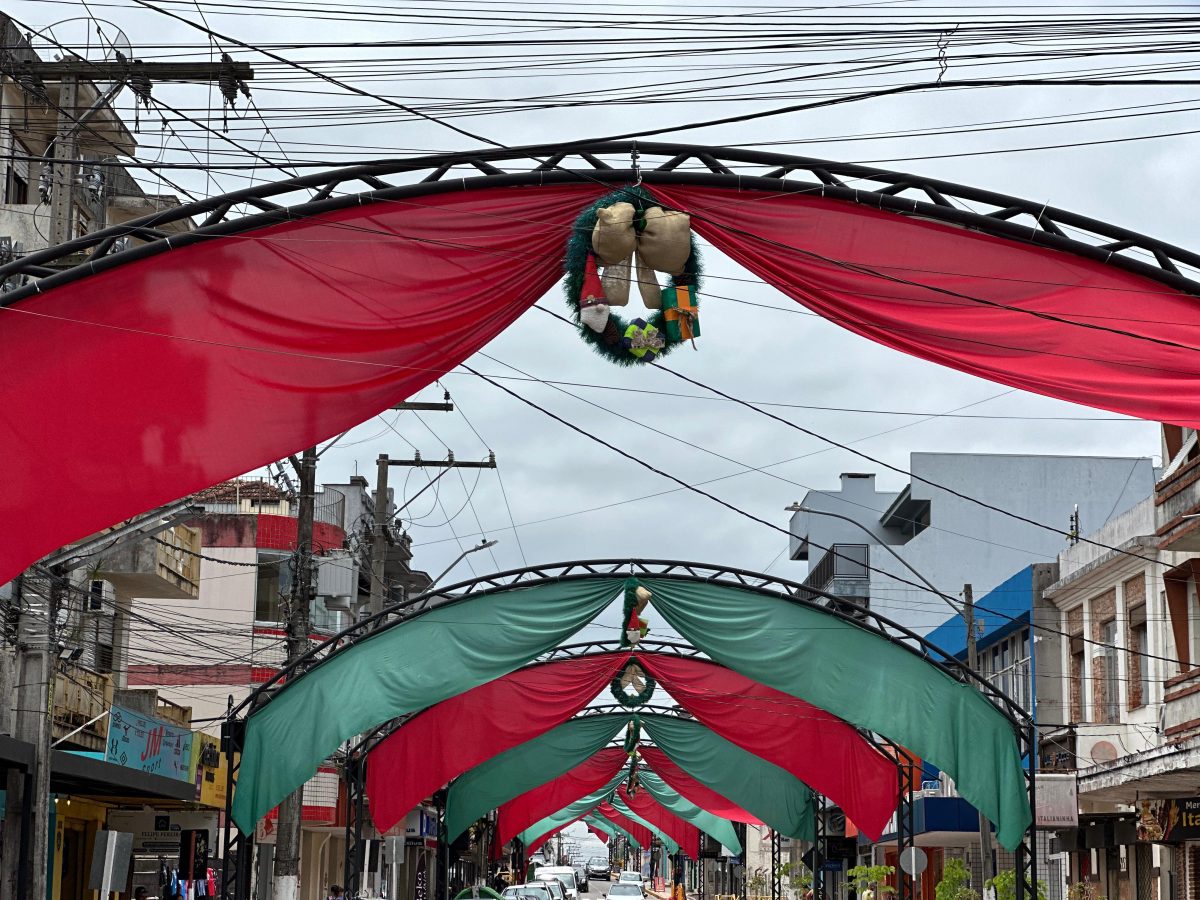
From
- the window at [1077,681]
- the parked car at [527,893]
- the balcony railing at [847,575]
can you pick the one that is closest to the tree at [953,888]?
the window at [1077,681]

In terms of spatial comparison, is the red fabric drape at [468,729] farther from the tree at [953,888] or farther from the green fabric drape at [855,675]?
the tree at [953,888]

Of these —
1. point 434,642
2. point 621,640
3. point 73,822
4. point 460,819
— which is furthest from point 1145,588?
point 73,822

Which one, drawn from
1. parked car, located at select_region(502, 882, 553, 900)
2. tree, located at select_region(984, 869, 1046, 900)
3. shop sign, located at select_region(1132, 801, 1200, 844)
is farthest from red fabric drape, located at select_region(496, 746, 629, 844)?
shop sign, located at select_region(1132, 801, 1200, 844)

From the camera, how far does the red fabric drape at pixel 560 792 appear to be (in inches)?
1887

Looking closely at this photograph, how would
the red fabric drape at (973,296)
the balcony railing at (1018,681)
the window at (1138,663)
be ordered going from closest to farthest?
the red fabric drape at (973,296)
the window at (1138,663)
the balcony railing at (1018,681)

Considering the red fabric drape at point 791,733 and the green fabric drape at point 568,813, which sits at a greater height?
the red fabric drape at point 791,733

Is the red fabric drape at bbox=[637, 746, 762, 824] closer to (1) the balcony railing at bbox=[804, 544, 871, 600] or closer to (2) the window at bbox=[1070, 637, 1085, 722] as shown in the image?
(2) the window at bbox=[1070, 637, 1085, 722]

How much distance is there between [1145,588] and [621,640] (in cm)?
943

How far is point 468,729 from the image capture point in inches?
1169

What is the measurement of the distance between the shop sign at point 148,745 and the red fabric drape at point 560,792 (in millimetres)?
18918

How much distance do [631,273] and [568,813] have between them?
197 feet

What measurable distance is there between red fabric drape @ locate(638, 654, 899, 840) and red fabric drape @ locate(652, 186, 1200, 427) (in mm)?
17822

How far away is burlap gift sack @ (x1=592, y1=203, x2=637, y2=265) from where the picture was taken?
1205cm

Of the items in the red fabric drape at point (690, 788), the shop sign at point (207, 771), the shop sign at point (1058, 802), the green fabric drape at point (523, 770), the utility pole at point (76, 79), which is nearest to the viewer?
the utility pole at point (76, 79)
